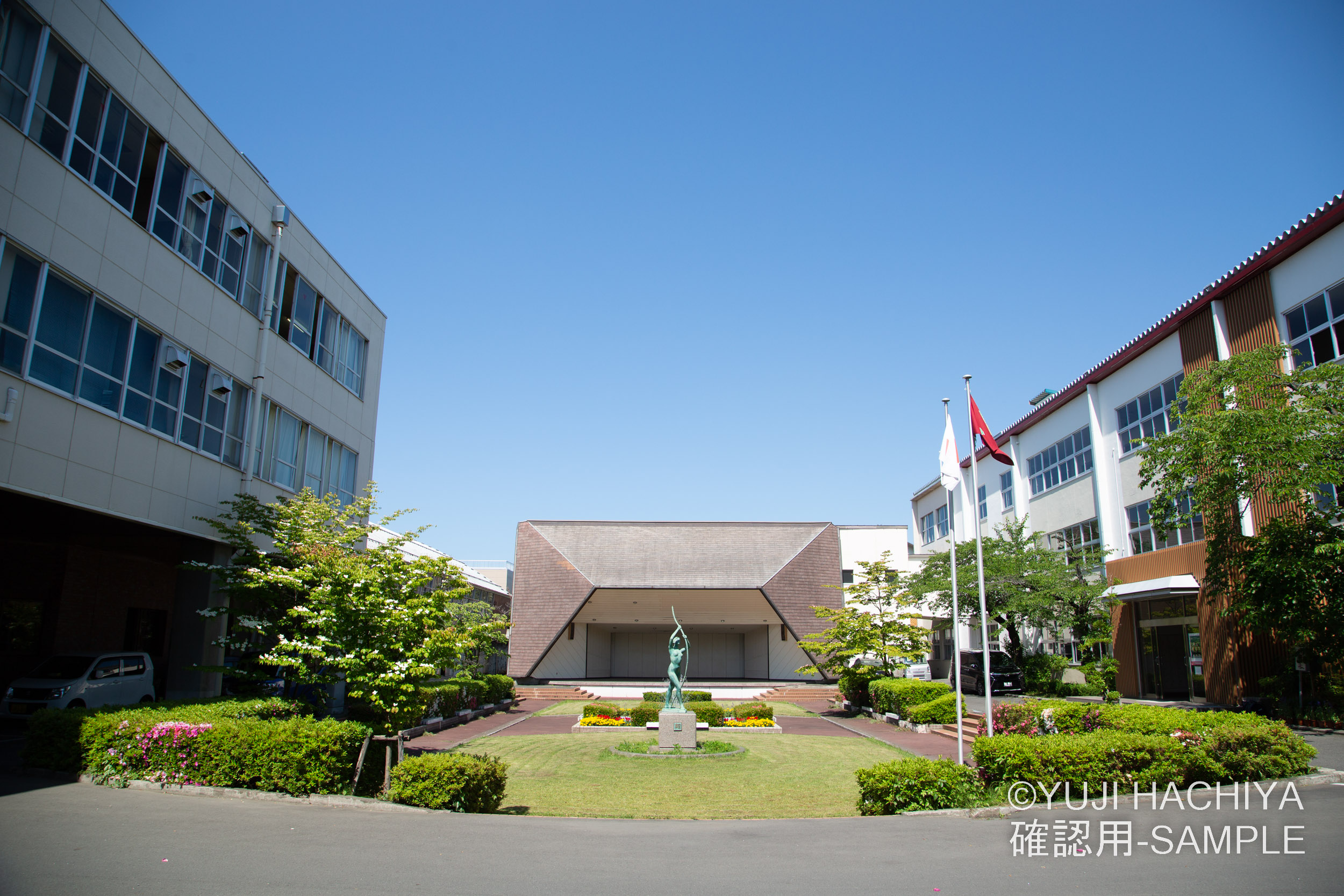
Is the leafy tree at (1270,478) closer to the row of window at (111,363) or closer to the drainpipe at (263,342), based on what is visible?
the drainpipe at (263,342)

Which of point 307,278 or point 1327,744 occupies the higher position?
point 307,278

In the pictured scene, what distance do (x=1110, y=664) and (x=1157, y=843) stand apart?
22.0 metres

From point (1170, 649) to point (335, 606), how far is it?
2507cm

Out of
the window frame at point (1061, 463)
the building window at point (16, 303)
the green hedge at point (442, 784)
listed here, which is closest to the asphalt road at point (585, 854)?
the green hedge at point (442, 784)

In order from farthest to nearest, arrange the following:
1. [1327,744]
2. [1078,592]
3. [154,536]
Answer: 1. [1078,592]
2. [154,536]
3. [1327,744]

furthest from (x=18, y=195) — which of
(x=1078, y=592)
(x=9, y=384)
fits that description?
(x=1078, y=592)

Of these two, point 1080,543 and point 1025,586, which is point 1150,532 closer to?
point 1080,543

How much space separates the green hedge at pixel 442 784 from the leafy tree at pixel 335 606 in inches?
41.6

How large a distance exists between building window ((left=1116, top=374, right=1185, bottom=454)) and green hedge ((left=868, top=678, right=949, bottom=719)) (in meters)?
9.63

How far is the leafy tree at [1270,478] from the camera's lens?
16.7 m

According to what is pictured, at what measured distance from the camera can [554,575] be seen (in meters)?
40.4

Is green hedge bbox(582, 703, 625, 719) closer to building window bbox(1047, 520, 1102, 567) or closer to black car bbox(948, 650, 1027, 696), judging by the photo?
black car bbox(948, 650, 1027, 696)

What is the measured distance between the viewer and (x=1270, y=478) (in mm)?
18312

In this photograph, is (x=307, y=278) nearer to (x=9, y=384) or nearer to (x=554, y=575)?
(x=9, y=384)
